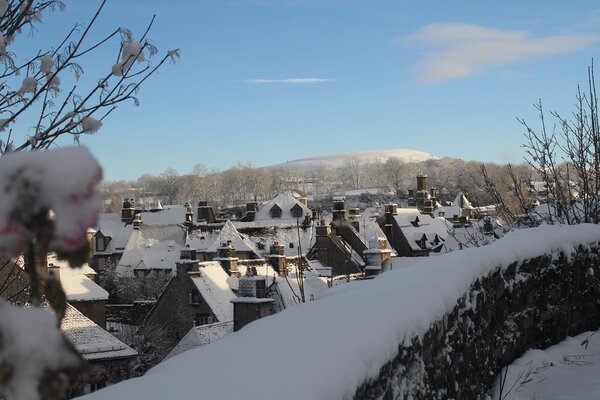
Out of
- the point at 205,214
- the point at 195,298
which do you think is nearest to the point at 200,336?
the point at 195,298

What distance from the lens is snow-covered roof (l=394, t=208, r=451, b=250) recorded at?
45.2 metres

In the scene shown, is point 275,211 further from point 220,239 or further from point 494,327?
point 494,327

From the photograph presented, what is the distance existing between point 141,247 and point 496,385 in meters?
40.1

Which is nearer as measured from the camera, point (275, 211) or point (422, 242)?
point (422, 242)

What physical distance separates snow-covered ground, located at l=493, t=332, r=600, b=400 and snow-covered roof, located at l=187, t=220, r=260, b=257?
104 feet

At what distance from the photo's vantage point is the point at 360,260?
3638cm

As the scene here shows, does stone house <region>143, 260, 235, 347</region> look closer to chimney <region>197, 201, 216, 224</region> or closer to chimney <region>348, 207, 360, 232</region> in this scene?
chimney <region>348, 207, 360, 232</region>

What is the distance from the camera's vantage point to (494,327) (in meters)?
5.75

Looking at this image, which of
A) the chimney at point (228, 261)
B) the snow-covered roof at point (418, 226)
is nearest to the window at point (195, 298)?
the chimney at point (228, 261)

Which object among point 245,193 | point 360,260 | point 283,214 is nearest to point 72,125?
point 360,260

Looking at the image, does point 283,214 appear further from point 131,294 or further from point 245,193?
point 245,193

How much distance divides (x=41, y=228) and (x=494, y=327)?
208 inches

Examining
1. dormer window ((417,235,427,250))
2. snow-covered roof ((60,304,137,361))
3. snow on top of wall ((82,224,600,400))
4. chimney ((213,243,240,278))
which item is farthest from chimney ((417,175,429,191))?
snow on top of wall ((82,224,600,400))

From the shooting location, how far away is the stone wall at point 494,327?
12.7ft
